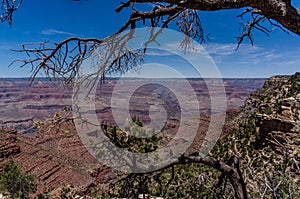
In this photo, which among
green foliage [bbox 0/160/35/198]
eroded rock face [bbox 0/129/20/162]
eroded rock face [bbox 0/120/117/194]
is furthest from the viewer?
eroded rock face [bbox 0/129/20/162]

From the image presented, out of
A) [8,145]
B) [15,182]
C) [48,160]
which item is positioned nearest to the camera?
[15,182]

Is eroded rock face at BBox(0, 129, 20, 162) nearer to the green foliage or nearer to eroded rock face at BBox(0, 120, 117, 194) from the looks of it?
eroded rock face at BBox(0, 120, 117, 194)

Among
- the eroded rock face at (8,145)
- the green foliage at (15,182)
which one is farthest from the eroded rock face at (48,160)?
the green foliage at (15,182)

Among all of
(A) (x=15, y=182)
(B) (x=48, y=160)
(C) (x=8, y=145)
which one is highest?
(C) (x=8, y=145)

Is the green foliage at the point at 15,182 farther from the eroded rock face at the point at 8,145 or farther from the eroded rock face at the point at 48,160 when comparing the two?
the eroded rock face at the point at 8,145

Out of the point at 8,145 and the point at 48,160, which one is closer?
the point at 8,145

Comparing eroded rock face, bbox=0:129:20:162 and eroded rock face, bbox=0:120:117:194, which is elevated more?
eroded rock face, bbox=0:129:20:162

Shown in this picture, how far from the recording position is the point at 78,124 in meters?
2.51

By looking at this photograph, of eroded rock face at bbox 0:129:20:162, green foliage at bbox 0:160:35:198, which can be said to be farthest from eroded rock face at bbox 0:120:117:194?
green foliage at bbox 0:160:35:198

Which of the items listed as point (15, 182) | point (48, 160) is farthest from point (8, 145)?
point (15, 182)

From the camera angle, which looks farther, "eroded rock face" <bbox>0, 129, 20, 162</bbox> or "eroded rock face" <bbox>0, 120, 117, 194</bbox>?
"eroded rock face" <bbox>0, 129, 20, 162</bbox>

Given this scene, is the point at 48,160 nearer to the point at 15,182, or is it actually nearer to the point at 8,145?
the point at 8,145

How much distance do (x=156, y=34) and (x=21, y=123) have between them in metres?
170

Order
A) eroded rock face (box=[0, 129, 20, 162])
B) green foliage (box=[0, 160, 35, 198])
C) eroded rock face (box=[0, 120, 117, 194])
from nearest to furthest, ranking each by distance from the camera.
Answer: green foliage (box=[0, 160, 35, 198])
eroded rock face (box=[0, 120, 117, 194])
eroded rock face (box=[0, 129, 20, 162])
